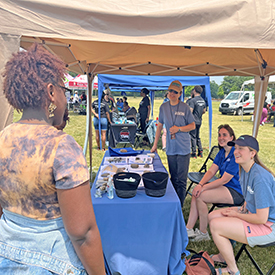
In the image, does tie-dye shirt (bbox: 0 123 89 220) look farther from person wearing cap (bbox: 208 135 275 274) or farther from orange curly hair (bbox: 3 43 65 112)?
person wearing cap (bbox: 208 135 275 274)

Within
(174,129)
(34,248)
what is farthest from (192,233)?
(34,248)

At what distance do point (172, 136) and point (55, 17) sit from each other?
1.87 metres

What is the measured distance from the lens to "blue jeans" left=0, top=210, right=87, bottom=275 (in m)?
0.81

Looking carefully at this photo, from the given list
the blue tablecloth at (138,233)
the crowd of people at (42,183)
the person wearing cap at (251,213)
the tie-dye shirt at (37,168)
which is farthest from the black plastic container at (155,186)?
the tie-dye shirt at (37,168)

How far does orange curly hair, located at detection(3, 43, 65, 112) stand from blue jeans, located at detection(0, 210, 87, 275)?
1.39ft

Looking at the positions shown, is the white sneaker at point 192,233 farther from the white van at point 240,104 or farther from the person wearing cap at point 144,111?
the white van at point 240,104

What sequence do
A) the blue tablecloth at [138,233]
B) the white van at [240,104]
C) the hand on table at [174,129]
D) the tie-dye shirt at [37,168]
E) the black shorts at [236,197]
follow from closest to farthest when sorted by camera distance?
the tie-dye shirt at [37,168]
the blue tablecloth at [138,233]
the black shorts at [236,197]
the hand on table at [174,129]
the white van at [240,104]

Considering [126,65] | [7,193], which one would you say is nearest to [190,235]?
[7,193]

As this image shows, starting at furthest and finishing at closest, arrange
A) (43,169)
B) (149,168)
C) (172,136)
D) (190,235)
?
(172,136)
(190,235)
(149,168)
(43,169)

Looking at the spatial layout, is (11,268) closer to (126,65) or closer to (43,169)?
(43,169)

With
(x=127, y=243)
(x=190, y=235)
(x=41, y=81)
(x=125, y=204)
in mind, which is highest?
(x=41, y=81)

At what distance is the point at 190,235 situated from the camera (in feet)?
8.34

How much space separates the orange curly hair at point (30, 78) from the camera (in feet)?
2.62

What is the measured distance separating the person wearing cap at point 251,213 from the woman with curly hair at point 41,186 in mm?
1401
